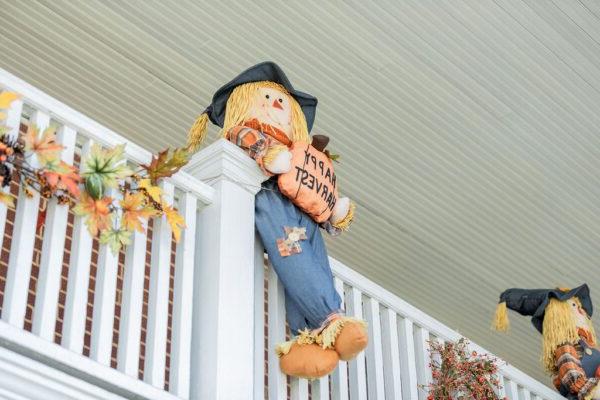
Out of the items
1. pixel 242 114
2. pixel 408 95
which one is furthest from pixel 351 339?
pixel 408 95

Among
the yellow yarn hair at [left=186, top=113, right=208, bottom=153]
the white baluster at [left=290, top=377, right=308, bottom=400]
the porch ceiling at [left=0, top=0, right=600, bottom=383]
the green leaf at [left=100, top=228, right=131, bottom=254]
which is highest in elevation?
the porch ceiling at [left=0, top=0, right=600, bottom=383]

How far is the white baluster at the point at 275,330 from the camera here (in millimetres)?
3891

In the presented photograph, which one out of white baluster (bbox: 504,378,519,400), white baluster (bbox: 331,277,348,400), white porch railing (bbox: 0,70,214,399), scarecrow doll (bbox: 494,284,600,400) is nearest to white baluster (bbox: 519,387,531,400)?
white baluster (bbox: 504,378,519,400)

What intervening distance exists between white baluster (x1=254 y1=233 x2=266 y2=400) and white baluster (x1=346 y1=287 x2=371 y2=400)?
46 centimetres

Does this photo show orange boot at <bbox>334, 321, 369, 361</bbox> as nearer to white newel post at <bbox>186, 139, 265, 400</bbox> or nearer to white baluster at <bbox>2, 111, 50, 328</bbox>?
white newel post at <bbox>186, 139, 265, 400</bbox>

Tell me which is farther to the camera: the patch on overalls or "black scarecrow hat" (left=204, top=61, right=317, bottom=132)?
"black scarecrow hat" (left=204, top=61, right=317, bottom=132)

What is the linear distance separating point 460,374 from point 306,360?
974 mm

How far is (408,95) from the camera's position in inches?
247

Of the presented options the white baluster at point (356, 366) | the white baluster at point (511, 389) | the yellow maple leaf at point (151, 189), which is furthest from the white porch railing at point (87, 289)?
the white baluster at point (511, 389)

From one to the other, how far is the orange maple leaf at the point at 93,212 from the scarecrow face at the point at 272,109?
1.09m

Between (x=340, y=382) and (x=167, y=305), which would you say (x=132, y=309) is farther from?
(x=340, y=382)

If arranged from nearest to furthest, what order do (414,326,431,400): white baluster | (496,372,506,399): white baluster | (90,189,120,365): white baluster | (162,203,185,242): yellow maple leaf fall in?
(90,189,120,365): white baluster < (162,203,185,242): yellow maple leaf < (414,326,431,400): white baluster < (496,372,506,399): white baluster

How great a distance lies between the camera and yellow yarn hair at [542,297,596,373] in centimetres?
545

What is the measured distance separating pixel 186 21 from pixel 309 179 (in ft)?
6.33
